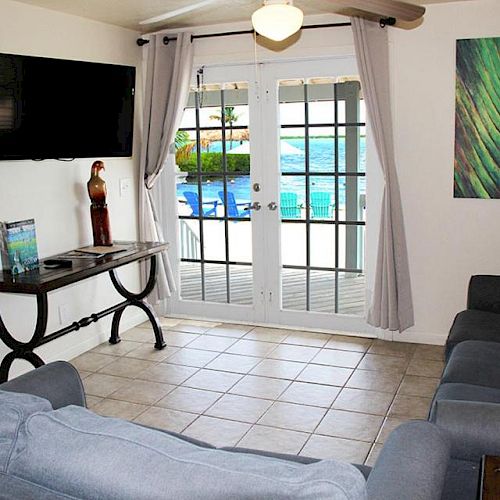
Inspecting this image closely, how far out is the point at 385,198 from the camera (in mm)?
4527

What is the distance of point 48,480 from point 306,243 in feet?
12.5

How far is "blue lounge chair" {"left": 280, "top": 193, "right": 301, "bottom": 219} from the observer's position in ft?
16.5

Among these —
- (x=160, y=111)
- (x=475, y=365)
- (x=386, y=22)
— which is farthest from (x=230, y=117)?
(x=475, y=365)

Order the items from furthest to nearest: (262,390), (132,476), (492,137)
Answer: (492,137) → (262,390) → (132,476)

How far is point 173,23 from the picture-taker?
486cm

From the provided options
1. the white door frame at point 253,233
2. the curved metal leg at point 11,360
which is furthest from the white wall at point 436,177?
the curved metal leg at point 11,360

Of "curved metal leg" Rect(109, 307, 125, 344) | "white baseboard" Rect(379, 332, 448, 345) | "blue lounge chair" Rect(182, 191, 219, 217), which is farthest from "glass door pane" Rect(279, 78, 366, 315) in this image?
"curved metal leg" Rect(109, 307, 125, 344)

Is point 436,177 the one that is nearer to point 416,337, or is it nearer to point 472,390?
point 416,337

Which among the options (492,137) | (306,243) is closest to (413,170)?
(492,137)

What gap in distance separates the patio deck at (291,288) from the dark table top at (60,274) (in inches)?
43.9

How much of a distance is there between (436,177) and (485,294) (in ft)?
3.48

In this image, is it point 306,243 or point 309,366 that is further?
point 306,243

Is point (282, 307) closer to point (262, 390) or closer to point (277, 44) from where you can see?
point (262, 390)

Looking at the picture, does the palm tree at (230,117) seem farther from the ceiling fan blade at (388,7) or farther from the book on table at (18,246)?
the ceiling fan blade at (388,7)
